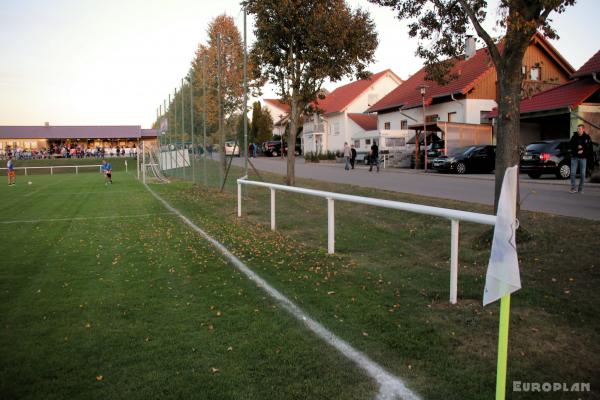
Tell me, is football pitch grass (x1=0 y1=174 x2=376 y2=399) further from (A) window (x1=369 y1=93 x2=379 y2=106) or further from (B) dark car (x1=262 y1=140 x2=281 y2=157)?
(B) dark car (x1=262 y1=140 x2=281 y2=157)

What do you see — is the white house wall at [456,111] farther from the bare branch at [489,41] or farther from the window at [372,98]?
the bare branch at [489,41]

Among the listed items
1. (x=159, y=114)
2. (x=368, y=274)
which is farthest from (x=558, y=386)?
(x=159, y=114)

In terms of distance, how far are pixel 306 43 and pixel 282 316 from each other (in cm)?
1497

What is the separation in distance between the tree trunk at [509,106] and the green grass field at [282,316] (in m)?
1.30

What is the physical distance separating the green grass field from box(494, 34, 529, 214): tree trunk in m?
1.30

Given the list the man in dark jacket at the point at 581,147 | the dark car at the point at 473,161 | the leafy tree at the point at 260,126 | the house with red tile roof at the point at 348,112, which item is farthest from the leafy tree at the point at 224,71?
the leafy tree at the point at 260,126

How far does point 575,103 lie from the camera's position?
2438 centimetres

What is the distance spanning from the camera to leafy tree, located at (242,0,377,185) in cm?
1798

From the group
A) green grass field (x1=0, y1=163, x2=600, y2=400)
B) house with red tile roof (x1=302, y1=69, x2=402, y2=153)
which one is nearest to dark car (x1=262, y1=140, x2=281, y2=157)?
house with red tile roof (x1=302, y1=69, x2=402, y2=153)

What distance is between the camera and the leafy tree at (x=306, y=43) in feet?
59.0

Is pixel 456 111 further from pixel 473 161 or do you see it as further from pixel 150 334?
pixel 150 334

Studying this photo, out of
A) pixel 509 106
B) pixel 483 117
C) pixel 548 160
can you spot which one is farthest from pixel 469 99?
pixel 509 106

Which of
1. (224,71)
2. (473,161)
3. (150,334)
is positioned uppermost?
(224,71)

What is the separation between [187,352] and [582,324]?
338 centimetres
